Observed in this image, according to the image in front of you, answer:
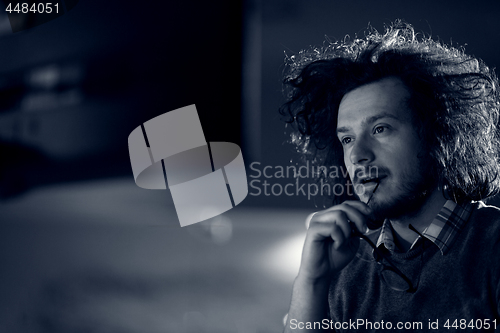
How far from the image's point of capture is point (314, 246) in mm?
840

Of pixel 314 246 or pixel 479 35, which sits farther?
pixel 479 35

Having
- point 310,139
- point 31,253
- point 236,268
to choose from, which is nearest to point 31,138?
point 31,253

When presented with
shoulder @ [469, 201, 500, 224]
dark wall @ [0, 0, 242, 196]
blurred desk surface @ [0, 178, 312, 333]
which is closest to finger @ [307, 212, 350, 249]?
shoulder @ [469, 201, 500, 224]

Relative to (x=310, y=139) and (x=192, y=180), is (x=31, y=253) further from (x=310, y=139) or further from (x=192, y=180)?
(x=310, y=139)

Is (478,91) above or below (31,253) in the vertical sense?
above

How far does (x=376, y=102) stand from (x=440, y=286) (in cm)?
46

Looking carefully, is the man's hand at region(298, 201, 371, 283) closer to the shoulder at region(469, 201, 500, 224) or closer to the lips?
the lips

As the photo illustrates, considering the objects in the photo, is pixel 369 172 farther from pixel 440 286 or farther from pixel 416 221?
pixel 440 286

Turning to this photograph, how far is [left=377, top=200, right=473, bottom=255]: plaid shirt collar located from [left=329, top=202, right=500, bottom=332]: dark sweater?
1cm

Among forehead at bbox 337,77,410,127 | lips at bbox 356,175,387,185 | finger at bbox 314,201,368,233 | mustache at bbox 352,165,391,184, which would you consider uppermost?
forehead at bbox 337,77,410,127

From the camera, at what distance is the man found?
817mm

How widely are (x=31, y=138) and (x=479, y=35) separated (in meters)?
1.38

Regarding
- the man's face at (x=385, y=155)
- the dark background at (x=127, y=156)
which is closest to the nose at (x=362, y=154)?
the man's face at (x=385, y=155)

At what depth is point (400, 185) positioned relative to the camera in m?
0.97
